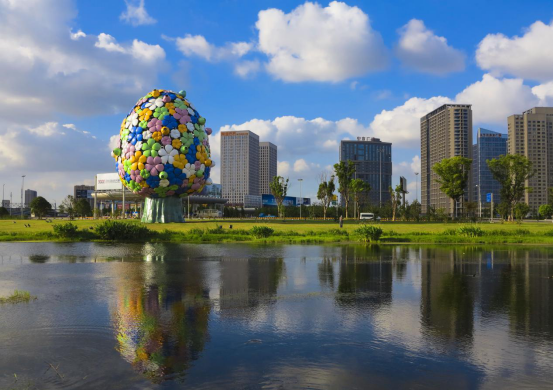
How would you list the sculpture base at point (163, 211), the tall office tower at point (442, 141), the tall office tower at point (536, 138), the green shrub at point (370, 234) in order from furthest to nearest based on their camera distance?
the tall office tower at point (442, 141), the tall office tower at point (536, 138), the sculpture base at point (163, 211), the green shrub at point (370, 234)

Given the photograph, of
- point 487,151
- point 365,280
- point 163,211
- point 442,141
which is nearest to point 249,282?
point 365,280

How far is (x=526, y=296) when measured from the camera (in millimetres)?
10875

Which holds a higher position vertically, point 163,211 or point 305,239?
point 163,211

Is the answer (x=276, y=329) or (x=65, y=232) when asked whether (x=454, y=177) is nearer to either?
(x=65, y=232)

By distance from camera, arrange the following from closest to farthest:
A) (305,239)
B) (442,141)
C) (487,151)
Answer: (305,239)
(442,141)
(487,151)

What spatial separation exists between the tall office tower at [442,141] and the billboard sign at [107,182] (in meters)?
94.8

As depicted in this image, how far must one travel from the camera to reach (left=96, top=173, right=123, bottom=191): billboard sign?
10168 centimetres

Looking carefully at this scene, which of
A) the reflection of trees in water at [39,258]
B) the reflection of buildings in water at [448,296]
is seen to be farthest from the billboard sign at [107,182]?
the reflection of buildings in water at [448,296]

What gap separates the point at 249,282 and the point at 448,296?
17.7 ft

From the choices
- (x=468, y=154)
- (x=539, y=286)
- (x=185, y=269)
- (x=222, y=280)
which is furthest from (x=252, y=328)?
(x=468, y=154)

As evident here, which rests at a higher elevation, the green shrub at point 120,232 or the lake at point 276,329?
the green shrub at point 120,232

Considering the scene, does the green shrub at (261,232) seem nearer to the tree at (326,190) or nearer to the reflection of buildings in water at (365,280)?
the reflection of buildings in water at (365,280)

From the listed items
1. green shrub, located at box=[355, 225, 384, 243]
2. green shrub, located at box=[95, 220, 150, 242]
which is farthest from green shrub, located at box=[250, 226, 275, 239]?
green shrub, located at box=[95, 220, 150, 242]

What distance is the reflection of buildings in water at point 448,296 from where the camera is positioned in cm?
799
